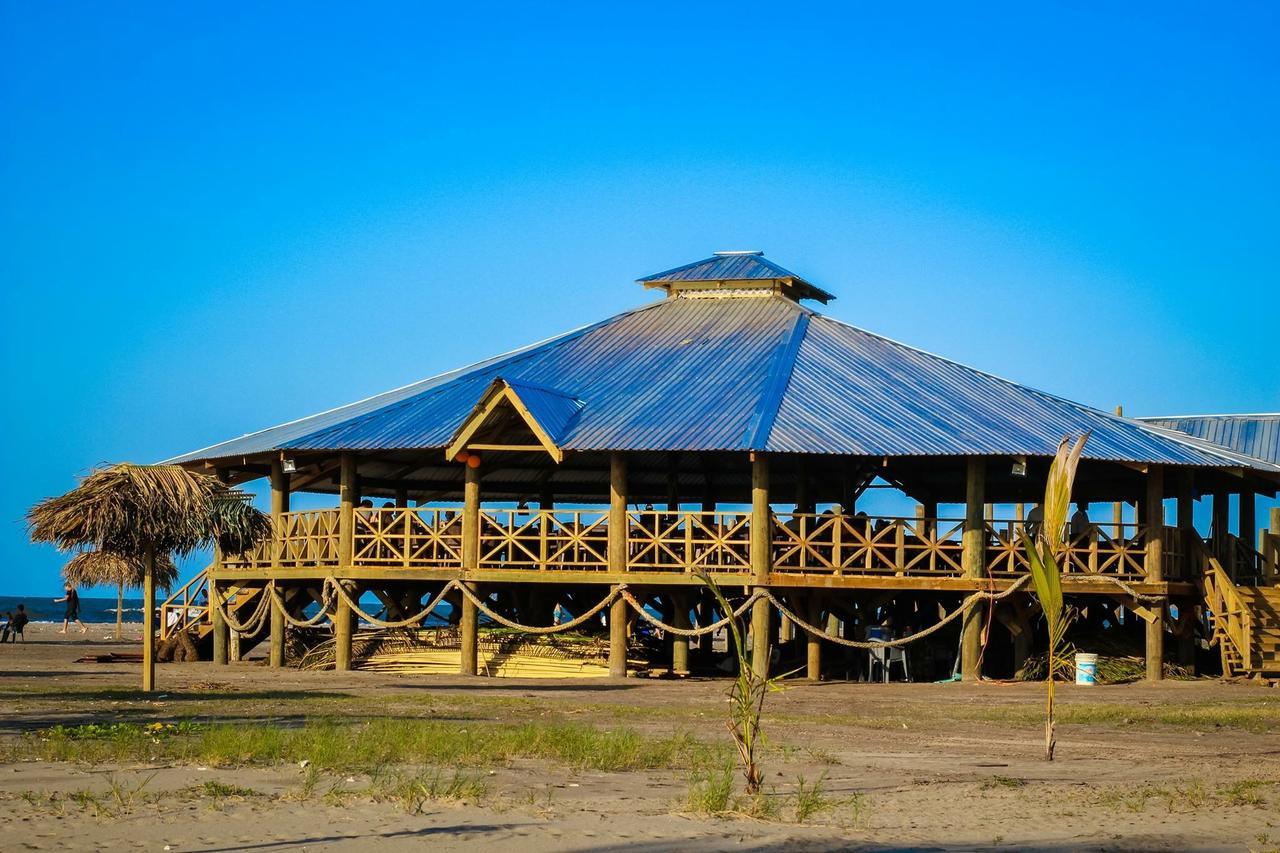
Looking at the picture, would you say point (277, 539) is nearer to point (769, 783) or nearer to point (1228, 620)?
point (1228, 620)

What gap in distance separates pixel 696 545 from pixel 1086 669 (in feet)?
23.4

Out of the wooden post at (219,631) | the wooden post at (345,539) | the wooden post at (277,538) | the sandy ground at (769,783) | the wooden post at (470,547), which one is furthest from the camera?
the wooden post at (219,631)

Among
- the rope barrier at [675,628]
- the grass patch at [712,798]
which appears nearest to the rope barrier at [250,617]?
the rope barrier at [675,628]

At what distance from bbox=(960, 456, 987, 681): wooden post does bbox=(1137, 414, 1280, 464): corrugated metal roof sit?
30.4 ft

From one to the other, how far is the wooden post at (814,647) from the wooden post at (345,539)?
8455mm

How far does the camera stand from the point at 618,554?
3108cm

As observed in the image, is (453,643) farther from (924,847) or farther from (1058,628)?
(924,847)

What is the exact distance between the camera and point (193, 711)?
71.8 feet

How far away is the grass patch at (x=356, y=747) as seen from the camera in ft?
52.9

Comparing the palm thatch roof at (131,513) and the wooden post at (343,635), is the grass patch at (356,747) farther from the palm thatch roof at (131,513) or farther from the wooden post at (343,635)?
the wooden post at (343,635)

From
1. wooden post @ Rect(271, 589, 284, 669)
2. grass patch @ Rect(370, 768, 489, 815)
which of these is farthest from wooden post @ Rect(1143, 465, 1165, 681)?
grass patch @ Rect(370, 768, 489, 815)

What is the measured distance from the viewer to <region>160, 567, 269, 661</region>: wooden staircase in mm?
38094

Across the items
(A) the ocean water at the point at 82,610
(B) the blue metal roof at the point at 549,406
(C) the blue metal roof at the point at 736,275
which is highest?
(C) the blue metal roof at the point at 736,275

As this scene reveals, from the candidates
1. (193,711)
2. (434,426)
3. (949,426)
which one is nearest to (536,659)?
(434,426)
